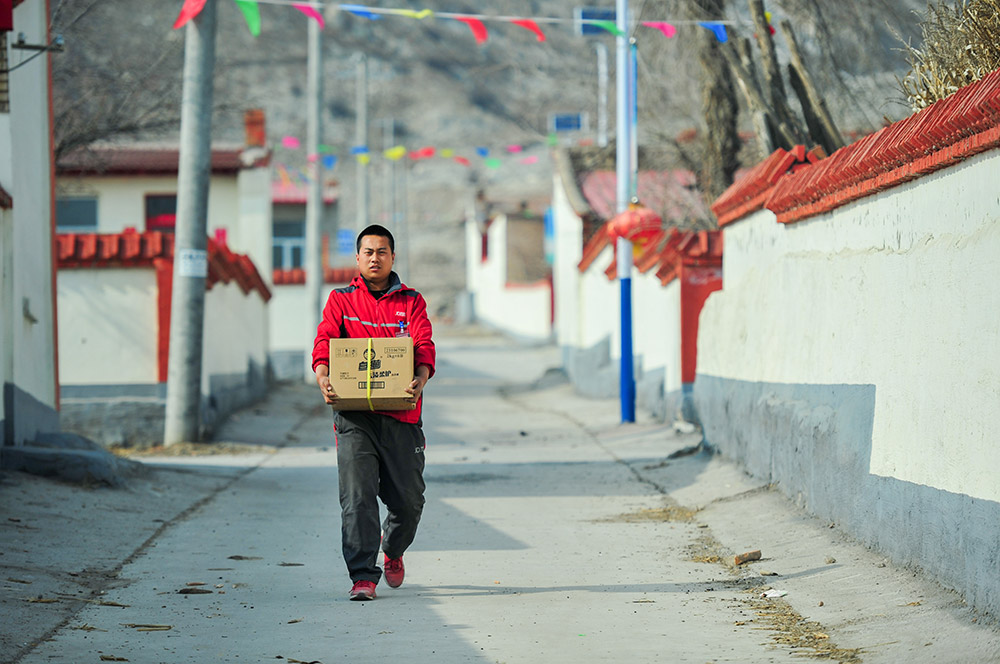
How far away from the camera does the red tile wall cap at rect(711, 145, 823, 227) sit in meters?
10.0

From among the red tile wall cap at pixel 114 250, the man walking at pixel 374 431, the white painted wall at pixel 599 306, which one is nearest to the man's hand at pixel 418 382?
the man walking at pixel 374 431

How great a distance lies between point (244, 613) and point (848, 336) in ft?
12.3

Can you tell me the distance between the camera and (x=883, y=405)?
22.8ft

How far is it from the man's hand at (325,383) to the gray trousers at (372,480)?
0.68 ft

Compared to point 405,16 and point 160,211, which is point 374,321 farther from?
point 160,211

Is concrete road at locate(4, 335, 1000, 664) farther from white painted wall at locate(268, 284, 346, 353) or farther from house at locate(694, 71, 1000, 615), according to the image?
white painted wall at locate(268, 284, 346, 353)

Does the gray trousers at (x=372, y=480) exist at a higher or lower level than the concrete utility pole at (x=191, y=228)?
lower

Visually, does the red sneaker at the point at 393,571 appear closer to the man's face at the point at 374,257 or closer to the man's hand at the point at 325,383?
the man's hand at the point at 325,383

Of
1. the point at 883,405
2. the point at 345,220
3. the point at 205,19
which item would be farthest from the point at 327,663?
the point at 345,220

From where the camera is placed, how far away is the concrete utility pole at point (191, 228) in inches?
562

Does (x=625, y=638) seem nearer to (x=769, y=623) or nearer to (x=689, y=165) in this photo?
(x=769, y=623)

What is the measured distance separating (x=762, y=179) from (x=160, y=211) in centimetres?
1870

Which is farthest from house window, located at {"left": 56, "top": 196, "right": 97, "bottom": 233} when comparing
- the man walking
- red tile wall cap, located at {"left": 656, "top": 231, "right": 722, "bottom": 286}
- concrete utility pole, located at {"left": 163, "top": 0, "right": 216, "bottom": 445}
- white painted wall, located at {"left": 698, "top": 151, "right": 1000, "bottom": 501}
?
the man walking

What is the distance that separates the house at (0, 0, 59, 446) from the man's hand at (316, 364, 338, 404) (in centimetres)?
467
